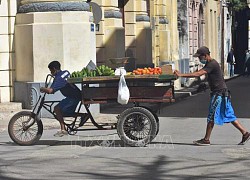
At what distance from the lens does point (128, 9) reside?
26.0 metres

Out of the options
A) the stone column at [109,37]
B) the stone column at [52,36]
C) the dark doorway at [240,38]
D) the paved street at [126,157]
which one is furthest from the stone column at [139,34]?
the dark doorway at [240,38]

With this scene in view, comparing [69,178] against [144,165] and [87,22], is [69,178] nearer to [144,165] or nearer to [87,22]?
[144,165]

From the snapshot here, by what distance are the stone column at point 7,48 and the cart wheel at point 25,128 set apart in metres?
5.72

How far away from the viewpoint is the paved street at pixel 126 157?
952cm

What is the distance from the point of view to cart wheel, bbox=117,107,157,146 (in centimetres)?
1183

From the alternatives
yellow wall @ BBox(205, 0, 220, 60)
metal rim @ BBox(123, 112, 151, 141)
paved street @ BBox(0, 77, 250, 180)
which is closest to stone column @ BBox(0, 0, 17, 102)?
paved street @ BBox(0, 77, 250, 180)

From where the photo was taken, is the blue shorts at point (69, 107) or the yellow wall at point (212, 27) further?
the yellow wall at point (212, 27)

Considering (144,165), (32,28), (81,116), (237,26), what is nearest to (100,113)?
(32,28)

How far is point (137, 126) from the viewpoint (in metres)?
11.9

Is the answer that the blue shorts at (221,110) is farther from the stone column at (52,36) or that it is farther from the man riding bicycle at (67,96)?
the stone column at (52,36)

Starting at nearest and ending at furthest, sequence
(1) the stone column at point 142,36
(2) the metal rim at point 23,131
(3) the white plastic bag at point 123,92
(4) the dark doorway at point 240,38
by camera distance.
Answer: (3) the white plastic bag at point 123,92 → (2) the metal rim at point 23,131 → (1) the stone column at point 142,36 → (4) the dark doorway at point 240,38

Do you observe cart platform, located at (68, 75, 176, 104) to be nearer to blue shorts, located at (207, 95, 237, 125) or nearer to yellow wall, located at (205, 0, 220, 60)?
blue shorts, located at (207, 95, 237, 125)

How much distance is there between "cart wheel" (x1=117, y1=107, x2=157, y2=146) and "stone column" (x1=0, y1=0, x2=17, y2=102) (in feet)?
22.5

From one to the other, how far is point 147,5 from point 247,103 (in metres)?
8.91
